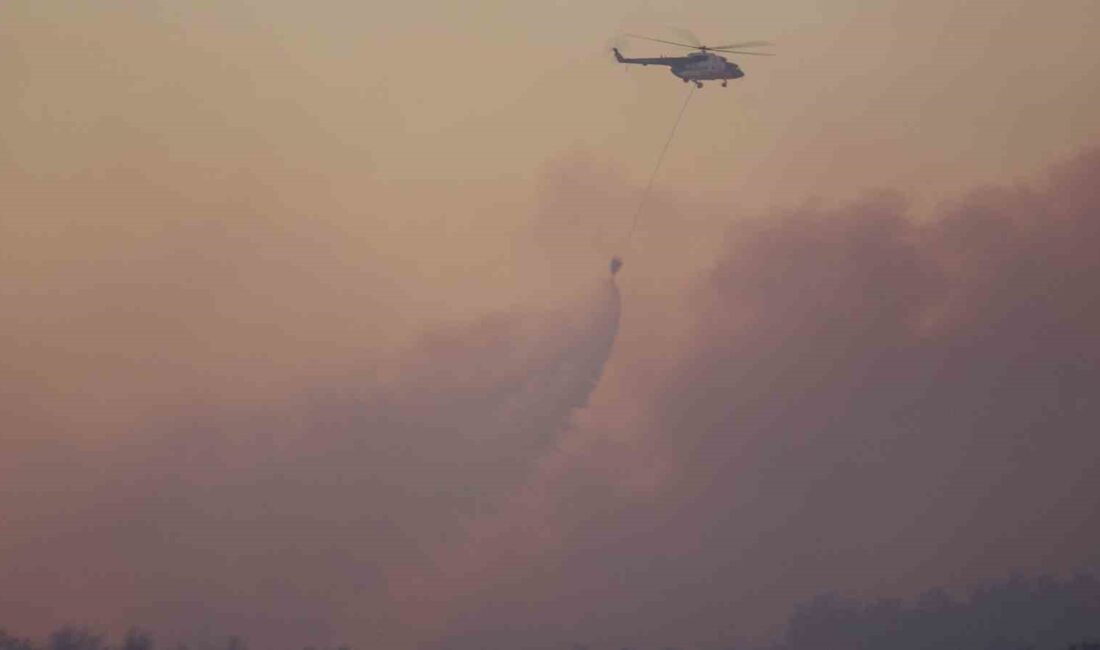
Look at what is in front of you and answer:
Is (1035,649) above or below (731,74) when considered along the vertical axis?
below

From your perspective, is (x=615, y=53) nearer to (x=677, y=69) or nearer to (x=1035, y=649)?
(x=677, y=69)

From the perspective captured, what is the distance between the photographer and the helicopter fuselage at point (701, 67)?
381ft

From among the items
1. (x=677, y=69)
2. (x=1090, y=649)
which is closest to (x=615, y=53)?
(x=677, y=69)

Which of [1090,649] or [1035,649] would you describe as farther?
[1035,649]

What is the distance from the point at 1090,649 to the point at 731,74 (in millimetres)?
44727

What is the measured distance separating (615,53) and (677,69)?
16.1ft

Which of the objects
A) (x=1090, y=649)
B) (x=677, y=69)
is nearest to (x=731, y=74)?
(x=677, y=69)

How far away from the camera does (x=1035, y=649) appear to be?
139125 millimetres

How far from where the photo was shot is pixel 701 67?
382 ft

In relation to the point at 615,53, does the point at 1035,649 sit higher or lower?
lower

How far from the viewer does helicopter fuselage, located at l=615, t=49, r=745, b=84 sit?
381ft

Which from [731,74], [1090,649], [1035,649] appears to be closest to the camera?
[731,74]

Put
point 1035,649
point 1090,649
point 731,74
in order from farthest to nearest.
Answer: point 1035,649 < point 1090,649 < point 731,74

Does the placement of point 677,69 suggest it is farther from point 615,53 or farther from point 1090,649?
point 1090,649
